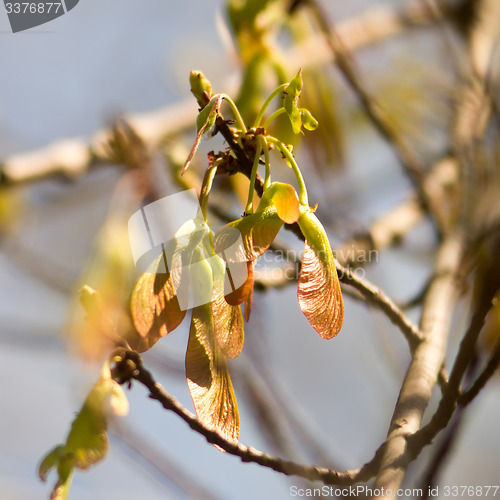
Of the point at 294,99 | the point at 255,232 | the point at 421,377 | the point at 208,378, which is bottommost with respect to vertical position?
the point at 421,377

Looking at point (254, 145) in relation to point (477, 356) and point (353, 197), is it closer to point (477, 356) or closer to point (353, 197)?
point (477, 356)

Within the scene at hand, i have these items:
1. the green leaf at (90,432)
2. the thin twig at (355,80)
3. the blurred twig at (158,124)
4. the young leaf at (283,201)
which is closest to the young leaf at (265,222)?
the young leaf at (283,201)

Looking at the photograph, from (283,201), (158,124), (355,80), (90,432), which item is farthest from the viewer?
(158,124)

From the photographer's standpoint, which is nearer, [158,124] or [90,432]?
[90,432]

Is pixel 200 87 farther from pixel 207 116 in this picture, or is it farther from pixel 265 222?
pixel 265 222

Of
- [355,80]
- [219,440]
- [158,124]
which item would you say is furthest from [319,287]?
[158,124]

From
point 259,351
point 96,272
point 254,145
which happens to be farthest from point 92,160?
point 254,145

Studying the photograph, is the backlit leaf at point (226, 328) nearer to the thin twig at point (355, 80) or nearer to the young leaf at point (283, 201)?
the young leaf at point (283, 201)
